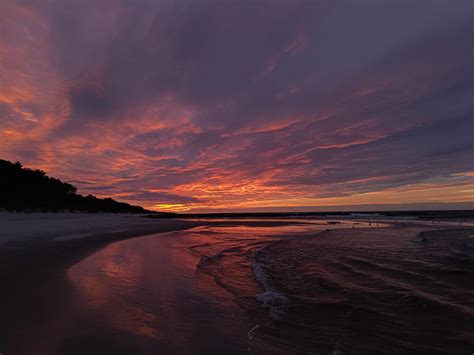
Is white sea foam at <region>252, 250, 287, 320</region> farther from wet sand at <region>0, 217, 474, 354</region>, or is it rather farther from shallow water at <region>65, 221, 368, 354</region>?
shallow water at <region>65, 221, 368, 354</region>

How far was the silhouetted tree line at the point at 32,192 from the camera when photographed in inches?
2108

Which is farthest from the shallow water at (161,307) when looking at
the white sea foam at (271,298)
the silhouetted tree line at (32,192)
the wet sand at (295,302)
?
the silhouetted tree line at (32,192)

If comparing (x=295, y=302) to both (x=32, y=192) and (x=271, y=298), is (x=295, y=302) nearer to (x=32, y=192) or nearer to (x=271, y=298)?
(x=271, y=298)

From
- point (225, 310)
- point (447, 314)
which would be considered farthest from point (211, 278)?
point (447, 314)

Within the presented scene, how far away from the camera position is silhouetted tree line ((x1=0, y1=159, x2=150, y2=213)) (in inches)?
2108

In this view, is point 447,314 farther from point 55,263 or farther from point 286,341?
point 55,263

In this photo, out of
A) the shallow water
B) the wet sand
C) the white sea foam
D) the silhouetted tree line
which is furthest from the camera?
the silhouetted tree line

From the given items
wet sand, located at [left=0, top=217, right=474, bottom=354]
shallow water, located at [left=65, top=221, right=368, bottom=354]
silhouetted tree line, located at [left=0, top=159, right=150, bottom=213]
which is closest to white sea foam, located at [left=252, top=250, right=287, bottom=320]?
wet sand, located at [left=0, top=217, right=474, bottom=354]

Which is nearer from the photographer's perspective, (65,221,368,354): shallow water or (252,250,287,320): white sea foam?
(65,221,368,354): shallow water

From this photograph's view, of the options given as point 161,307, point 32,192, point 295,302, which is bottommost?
point 295,302

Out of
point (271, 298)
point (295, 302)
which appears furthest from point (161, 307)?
point (295, 302)

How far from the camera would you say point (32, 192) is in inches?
2549

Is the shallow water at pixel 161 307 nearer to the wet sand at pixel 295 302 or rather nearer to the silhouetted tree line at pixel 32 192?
the wet sand at pixel 295 302

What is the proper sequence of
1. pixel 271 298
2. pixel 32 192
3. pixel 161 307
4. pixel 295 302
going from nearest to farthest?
pixel 161 307 < pixel 295 302 < pixel 271 298 < pixel 32 192
